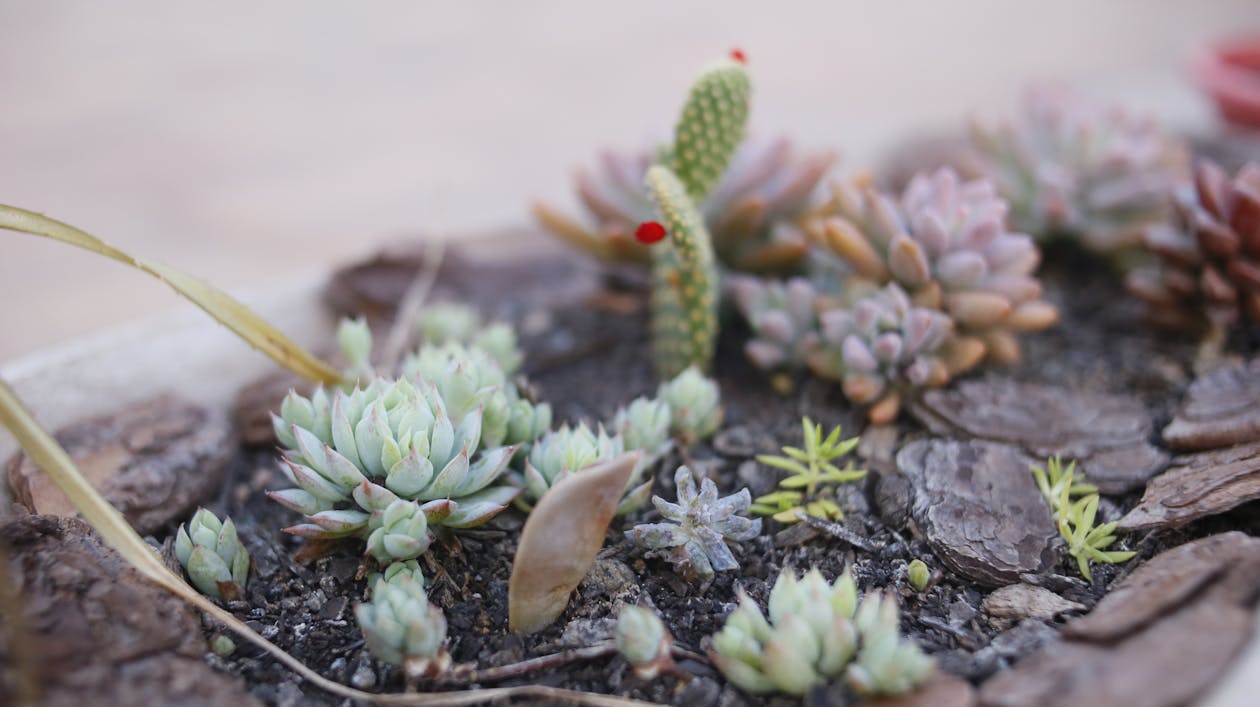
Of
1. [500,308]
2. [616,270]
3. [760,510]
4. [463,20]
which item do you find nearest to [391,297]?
[500,308]

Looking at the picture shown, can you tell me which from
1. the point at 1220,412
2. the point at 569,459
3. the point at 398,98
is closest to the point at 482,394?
the point at 569,459

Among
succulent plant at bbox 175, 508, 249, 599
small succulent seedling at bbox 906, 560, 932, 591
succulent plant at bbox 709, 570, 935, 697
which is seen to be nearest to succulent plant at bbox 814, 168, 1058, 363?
small succulent seedling at bbox 906, 560, 932, 591

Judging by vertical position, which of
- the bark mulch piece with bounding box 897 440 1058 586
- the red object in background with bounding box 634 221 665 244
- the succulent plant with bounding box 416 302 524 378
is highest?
the red object in background with bounding box 634 221 665 244

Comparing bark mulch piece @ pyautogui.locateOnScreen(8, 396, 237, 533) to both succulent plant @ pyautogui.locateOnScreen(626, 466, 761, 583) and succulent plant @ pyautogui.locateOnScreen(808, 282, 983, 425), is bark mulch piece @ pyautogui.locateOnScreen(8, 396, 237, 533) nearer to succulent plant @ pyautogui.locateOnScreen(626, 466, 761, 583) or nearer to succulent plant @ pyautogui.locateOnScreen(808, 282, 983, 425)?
succulent plant @ pyautogui.locateOnScreen(626, 466, 761, 583)

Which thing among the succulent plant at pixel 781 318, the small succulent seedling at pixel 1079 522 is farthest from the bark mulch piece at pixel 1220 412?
the succulent plant at pixel 781 318

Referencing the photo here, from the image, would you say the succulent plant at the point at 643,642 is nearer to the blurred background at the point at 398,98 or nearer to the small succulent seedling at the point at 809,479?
the small succulent seedling at the point at 809,479

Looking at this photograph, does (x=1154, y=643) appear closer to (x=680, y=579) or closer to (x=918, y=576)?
(x=918, y=576)

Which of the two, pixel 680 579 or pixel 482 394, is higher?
pixel 482 394
